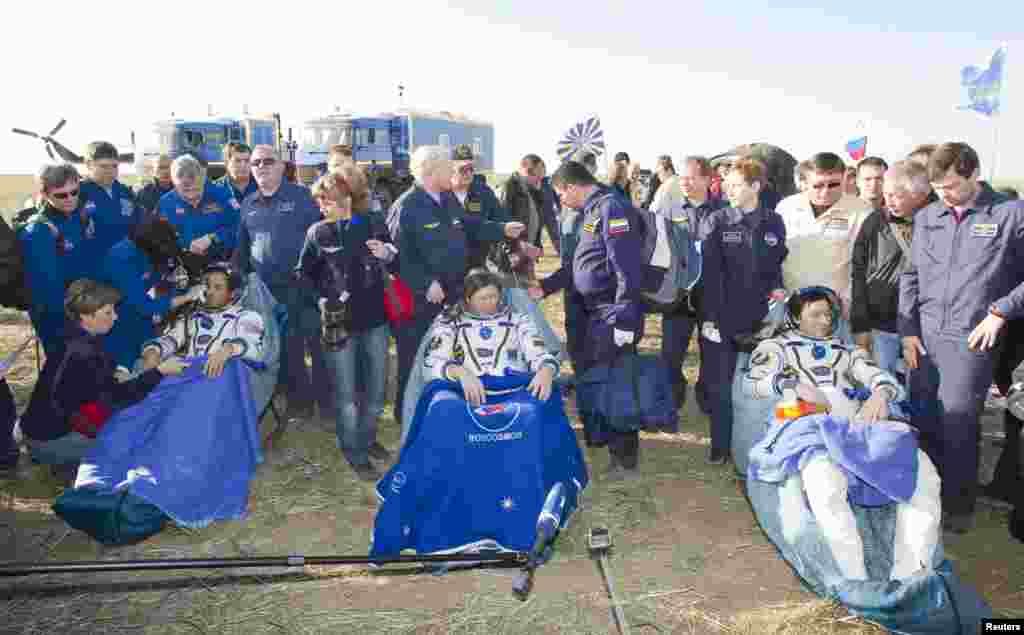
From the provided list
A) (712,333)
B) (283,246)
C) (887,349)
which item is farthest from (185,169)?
(887,349)

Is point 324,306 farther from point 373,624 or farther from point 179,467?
point 373,624

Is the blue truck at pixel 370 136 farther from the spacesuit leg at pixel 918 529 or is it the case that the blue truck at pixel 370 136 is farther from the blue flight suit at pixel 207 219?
the spacesuit leg at pixel 918 529

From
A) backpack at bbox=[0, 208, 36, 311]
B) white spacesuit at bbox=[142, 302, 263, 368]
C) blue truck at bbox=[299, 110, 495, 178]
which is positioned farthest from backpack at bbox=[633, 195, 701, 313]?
blue truck at bbox=[299, 110, 495, 178]

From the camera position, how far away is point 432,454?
168 inches

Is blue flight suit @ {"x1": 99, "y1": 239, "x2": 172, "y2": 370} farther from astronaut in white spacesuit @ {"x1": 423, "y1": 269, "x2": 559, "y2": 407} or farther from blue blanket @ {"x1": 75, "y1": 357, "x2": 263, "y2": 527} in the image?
astronaut in white spacesuit @ {"x1": 423, "y1": 269, "x2": 559, "y2": 407}

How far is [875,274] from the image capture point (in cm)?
491

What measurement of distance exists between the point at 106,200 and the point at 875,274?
639 centimetres

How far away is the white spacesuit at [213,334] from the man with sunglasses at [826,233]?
3.98 metres

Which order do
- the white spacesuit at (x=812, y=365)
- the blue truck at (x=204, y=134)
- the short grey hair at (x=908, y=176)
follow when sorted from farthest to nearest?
the blue truck at (x=204, y=134)
the short grey hair at (x=908, y=176)
the white spacesuit at (x=812, y=365)

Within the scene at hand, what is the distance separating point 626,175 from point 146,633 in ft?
26.8

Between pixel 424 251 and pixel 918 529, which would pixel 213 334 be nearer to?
pixel 424 251

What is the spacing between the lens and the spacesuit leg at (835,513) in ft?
11.7

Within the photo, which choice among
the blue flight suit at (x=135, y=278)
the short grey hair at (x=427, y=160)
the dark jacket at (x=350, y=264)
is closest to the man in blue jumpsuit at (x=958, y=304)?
the short grey hair at (x=427, y=160)

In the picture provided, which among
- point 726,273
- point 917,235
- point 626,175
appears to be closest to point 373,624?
point 726,273
